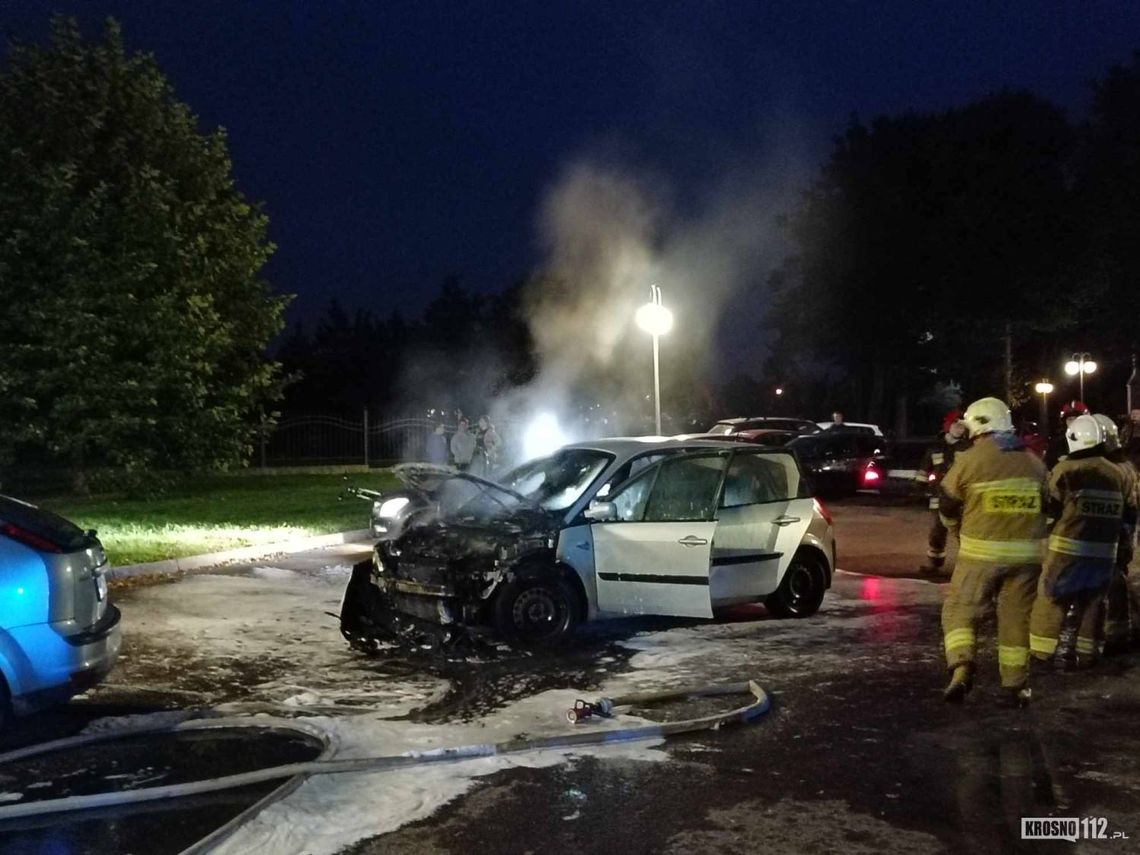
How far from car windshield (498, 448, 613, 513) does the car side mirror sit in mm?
184

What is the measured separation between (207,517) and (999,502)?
14177mm

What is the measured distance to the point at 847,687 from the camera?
7.59 m

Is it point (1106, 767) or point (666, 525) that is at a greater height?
point (666, 525)

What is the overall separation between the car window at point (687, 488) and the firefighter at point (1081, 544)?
105 inches

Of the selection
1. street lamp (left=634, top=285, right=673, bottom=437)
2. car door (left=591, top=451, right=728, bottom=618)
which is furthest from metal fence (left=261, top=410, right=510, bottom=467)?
car door (left=591, top=451, right=728, bottom=618)

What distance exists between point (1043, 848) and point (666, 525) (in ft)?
14.9

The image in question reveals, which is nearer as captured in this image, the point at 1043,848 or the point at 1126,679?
the point at 1043,848

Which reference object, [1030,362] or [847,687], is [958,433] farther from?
[1030,362]

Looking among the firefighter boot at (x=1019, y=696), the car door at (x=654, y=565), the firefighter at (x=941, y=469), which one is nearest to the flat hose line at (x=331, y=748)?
the firefighter boot at (x=1019, y=696)

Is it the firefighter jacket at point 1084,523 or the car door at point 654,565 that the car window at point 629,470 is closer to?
the car door at point 654,565

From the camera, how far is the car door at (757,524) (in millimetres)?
9445

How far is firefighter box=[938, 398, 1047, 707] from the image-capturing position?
22.1ft

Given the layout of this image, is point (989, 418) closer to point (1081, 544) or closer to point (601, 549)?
point (1081, 544)

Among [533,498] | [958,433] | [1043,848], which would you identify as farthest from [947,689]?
[958,433]
